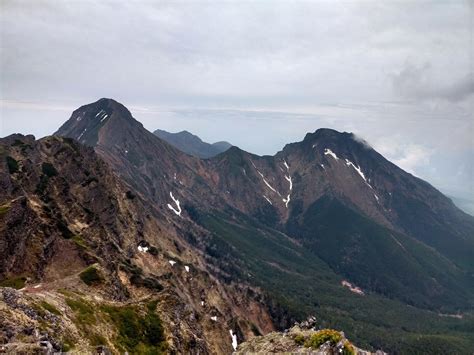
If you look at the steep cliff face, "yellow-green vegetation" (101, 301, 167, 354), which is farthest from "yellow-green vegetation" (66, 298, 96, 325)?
"yellow-green vegetation" (101, 301, 167, 354)

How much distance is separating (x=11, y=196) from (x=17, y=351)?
4745 inches

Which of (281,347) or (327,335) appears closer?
(327,335)

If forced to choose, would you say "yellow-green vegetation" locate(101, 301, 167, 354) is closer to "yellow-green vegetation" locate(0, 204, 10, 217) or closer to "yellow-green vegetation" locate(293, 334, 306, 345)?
"yellow-green vegetation" locate(293, 334, 306, 345)

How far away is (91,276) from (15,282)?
2094 cm

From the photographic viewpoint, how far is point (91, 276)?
125 meters

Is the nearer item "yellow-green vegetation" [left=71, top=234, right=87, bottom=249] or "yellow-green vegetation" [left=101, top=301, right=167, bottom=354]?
"yellow-green vegetation" [left=101, top=301, right=167, bottom=354]

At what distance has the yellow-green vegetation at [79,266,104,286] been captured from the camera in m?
122

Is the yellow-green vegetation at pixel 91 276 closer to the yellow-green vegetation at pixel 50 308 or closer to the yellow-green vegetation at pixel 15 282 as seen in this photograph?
the yellow-green vegetation at pixel 15 282

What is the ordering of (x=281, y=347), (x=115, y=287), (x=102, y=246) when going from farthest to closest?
1. (x=102, y=246)
2. (x=115, y=287)
3. (x=281, y=347)

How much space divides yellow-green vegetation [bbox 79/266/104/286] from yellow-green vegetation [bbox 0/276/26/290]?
1567 centimetres

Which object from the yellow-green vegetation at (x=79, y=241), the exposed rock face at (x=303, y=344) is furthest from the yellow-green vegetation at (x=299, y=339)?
the yellow-green vegetation at (x=79, y=241)

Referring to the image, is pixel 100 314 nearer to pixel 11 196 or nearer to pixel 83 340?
pixel 83 340

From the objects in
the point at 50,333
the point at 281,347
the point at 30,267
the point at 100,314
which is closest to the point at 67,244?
the point at 30,267

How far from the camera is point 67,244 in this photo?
473ft
